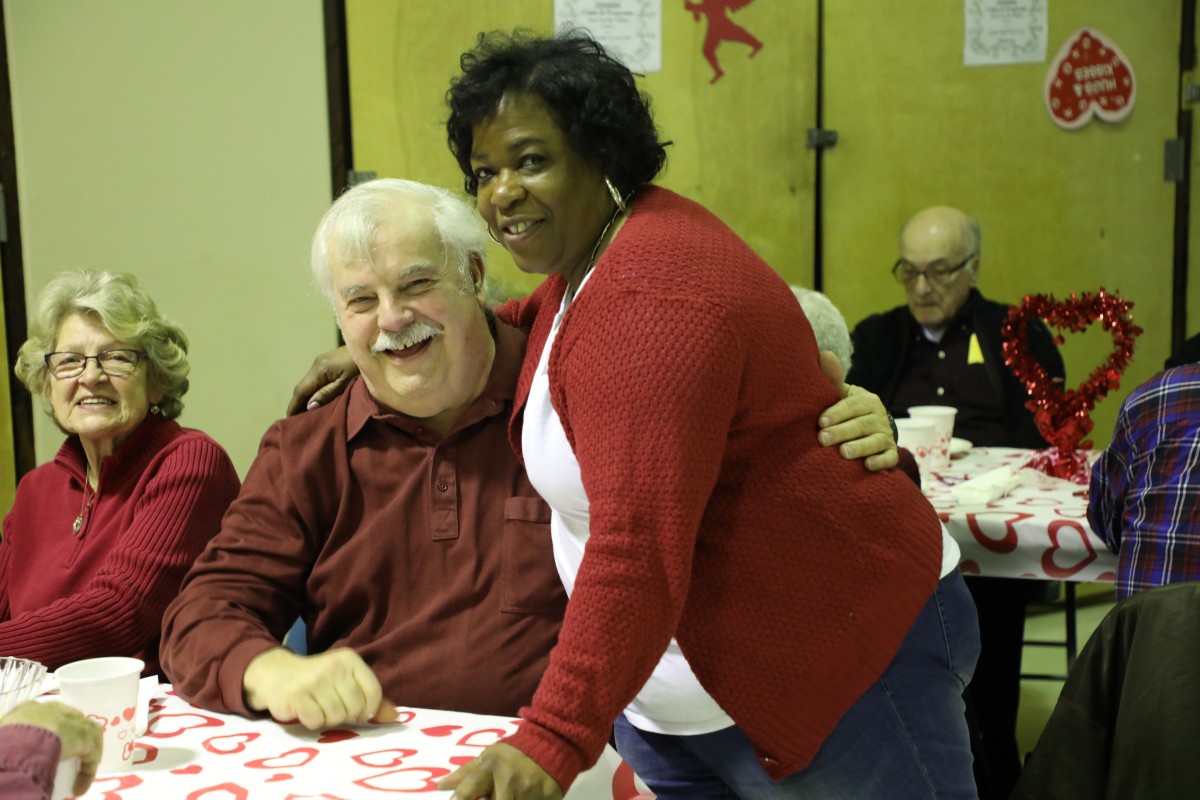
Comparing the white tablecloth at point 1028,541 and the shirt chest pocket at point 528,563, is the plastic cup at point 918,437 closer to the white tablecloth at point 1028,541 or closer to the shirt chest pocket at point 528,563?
the white tablecloth at point 1028,541

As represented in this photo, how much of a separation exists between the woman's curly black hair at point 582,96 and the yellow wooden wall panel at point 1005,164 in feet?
8.82

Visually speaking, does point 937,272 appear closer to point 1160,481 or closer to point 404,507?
point 1160,481

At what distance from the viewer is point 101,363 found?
208cm

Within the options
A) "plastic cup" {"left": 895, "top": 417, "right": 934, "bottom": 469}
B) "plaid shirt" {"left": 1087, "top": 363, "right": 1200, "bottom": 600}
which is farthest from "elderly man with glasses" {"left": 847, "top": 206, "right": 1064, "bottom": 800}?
"plaid shirt" {"left": 1087, "top": 363, "right": 1200, "bottom": 600}

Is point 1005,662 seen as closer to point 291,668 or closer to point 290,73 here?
point 291,668

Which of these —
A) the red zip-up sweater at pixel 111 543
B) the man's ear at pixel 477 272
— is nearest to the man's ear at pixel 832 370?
the man's ear at pixel 477 272

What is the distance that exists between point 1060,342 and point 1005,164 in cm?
156

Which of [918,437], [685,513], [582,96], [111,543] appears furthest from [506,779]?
[918,437]

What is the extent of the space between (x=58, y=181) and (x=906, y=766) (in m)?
3.36

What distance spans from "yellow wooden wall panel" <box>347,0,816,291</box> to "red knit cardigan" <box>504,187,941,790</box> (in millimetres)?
2603

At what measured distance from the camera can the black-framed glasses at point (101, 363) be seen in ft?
6.81

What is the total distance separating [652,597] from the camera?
1.05 meters

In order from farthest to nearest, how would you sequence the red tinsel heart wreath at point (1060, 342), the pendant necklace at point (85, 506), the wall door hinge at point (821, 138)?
1. the wall door hinge at point (821, 138)
2. the red tinsel heart wreath at point (1060, 342)
3. the pendant necklace at point (85, 506)

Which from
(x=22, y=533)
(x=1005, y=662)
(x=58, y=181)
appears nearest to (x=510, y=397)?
(x=22, y=533)
